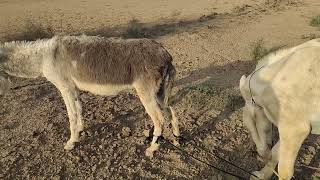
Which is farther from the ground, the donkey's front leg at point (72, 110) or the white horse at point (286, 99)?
the white horse at point (286, 99)

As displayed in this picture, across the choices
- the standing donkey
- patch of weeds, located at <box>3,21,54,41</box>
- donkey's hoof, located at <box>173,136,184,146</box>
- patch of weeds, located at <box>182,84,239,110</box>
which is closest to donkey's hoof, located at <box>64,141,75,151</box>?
the standing donkey

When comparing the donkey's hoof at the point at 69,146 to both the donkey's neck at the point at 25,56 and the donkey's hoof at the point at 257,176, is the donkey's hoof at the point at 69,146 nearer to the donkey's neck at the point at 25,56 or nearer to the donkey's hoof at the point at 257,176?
the donkey's neck at the point at 25,56

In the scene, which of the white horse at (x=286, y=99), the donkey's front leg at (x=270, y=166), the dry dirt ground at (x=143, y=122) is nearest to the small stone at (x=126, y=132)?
the dry dirt ground at (x=143, y=122)

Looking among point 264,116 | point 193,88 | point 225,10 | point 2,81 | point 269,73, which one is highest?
point 269,73

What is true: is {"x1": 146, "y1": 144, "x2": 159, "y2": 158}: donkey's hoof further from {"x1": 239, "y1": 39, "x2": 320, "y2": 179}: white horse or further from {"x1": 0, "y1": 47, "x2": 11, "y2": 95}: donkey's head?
{"x1": 0, "y1": 47, "x2": 11, "y2": 95}: donkey's head

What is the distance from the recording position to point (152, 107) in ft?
18.5

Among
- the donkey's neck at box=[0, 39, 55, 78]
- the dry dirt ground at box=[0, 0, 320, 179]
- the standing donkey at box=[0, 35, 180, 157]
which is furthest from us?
the donkey's neck at box=[0, 39, 55, 78]

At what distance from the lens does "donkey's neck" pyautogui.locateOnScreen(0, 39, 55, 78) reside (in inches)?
227

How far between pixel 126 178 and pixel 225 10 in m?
11.6

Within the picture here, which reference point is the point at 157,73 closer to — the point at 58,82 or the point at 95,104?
the point at 58,82

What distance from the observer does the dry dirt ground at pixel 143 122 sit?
5.66 metres

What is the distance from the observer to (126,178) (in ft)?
18.0

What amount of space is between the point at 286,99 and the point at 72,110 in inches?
122

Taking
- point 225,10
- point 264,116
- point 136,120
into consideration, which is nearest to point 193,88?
point 136,120
